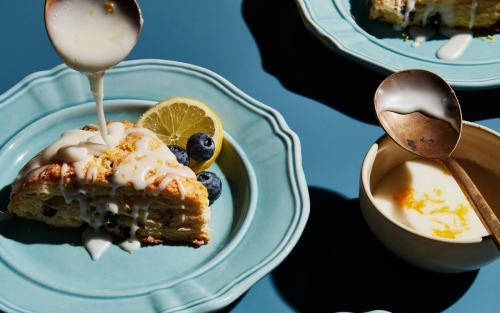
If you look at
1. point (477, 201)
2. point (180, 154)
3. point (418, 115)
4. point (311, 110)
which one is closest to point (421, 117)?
point (418, 115)

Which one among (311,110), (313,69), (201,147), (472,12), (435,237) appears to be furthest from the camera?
(472,12)

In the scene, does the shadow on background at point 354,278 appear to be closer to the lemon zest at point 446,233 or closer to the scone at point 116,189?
the lemon zest at point 446,233

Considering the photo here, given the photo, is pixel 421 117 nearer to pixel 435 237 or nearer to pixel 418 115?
pixel 418 115

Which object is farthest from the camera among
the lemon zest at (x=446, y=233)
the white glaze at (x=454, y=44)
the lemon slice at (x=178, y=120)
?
the white glaze at (x=454, y=44)

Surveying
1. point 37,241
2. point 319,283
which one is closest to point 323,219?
point 319,283

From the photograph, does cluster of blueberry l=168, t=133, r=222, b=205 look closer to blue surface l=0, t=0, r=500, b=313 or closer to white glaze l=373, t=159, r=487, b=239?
blue surface l=0, t=0, r=500, b=313

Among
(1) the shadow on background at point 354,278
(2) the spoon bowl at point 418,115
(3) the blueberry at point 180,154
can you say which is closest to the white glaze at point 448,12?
(2) the spoon bowl at point 418,115
